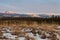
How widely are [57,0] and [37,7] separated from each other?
8.7 inches

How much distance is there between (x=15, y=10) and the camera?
1.28m

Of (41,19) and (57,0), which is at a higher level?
(57,0)

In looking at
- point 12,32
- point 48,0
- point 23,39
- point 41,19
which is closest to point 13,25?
point 12,32

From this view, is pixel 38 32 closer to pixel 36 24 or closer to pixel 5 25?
pixel 36 24

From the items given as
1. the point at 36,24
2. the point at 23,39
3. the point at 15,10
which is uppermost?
the point at 15,10

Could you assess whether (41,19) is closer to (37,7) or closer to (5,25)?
(37,7)

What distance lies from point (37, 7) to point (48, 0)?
0.14m

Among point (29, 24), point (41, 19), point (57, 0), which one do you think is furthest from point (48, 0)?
point (29, 24)

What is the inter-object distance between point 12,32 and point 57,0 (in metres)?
0.57

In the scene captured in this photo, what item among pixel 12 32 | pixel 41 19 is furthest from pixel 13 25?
pixel 41 19

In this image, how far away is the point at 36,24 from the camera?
4.21 ft

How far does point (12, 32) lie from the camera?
1.25 m

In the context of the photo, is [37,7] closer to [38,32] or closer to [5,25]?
[38,32]

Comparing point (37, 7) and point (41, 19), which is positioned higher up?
point (37, 7)
